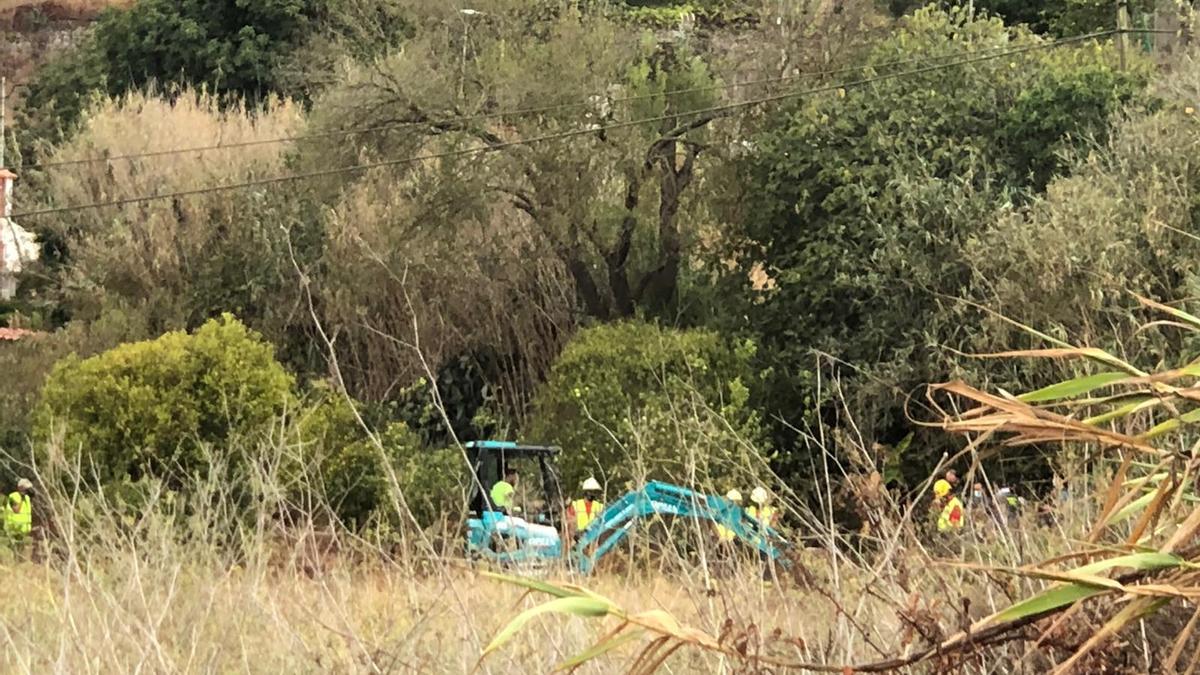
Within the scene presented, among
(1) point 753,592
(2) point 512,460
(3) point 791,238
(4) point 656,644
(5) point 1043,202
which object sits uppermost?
(4) point 656,644

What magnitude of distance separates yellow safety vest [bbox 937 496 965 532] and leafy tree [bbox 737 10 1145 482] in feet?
28.6

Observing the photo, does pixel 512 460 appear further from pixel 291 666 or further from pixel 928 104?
pixel 291 666

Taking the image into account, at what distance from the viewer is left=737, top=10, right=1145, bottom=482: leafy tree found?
502 inches

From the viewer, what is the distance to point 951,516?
3.36 m

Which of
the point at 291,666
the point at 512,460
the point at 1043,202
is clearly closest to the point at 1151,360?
the point at 1043,202

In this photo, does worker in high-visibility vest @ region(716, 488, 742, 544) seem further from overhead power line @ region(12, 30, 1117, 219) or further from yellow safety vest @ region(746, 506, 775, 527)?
overhead power line @ region(12, 30, 1117, 219)

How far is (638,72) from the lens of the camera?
14.8 m

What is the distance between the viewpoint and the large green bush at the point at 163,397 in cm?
1158

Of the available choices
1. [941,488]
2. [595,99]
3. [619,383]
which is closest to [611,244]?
[595,99]

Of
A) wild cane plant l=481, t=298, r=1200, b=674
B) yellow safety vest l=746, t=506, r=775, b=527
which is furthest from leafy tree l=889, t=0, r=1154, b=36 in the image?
wild cane plant l=481, t=298, r=1200, b=674

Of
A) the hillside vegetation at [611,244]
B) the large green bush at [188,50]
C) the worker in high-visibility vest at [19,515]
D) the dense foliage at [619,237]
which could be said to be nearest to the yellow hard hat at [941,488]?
the hillside vegetation at [611,244]

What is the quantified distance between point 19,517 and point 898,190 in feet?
28.7

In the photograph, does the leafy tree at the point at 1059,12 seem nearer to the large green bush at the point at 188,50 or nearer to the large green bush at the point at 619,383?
the large green bush at the point at 619,383

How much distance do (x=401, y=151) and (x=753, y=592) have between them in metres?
12.7
